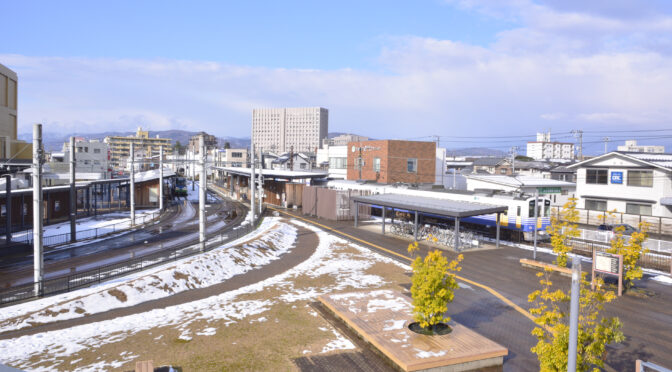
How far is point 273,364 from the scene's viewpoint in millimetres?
12016

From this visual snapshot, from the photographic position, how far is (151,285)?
19.2 meters

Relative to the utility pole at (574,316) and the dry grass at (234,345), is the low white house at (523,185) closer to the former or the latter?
the dry grass at (234,345)

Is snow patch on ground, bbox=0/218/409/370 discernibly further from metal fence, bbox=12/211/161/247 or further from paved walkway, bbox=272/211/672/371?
metal fence, bbox=12/211/161/247

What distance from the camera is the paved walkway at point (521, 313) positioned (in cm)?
1291

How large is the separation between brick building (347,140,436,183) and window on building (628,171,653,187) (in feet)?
87.1

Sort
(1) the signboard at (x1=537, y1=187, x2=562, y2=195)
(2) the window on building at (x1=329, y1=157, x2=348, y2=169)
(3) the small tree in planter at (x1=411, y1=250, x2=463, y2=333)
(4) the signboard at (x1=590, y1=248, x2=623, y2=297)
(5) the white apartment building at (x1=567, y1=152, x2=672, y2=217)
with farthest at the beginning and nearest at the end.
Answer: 1. (2) the window on building at (x1=329, y1=157, x2=348, y2=169)
2. (1) the signboard at (x1=537, y1=187, x2=562, y2=195)
3. (5) the white apartment building at (x1=567, y1=152, x2=672, y2=217)
4. (4) the signboard at (x1=590, y1=248, x2=623, y2=297)
5. (3) the small tree in planter at (x1=411, y1=250, x2=463, y2=333)

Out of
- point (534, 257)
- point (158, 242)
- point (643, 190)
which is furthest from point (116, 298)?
point (643, 190)

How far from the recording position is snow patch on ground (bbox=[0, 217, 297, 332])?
1592 cm

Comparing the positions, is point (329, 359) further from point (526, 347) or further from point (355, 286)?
point (355, 286)

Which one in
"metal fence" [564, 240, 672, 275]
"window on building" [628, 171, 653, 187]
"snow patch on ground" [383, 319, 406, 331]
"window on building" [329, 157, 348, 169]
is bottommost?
"snow patch on ground" [383, 319, 406, 331]

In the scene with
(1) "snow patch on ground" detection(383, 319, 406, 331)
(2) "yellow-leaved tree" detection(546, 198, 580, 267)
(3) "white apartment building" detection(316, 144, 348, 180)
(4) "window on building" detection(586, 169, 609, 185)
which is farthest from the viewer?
(3) "white apartment building" detection(316, 144, 348, 180)

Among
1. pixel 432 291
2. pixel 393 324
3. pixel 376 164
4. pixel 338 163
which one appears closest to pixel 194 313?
pixel 393 324

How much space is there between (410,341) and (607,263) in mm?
11273

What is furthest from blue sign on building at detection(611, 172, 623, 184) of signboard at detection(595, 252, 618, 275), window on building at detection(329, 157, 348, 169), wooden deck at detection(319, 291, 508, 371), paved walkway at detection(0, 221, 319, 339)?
window on building at detection(329, 157, 348, 169)
